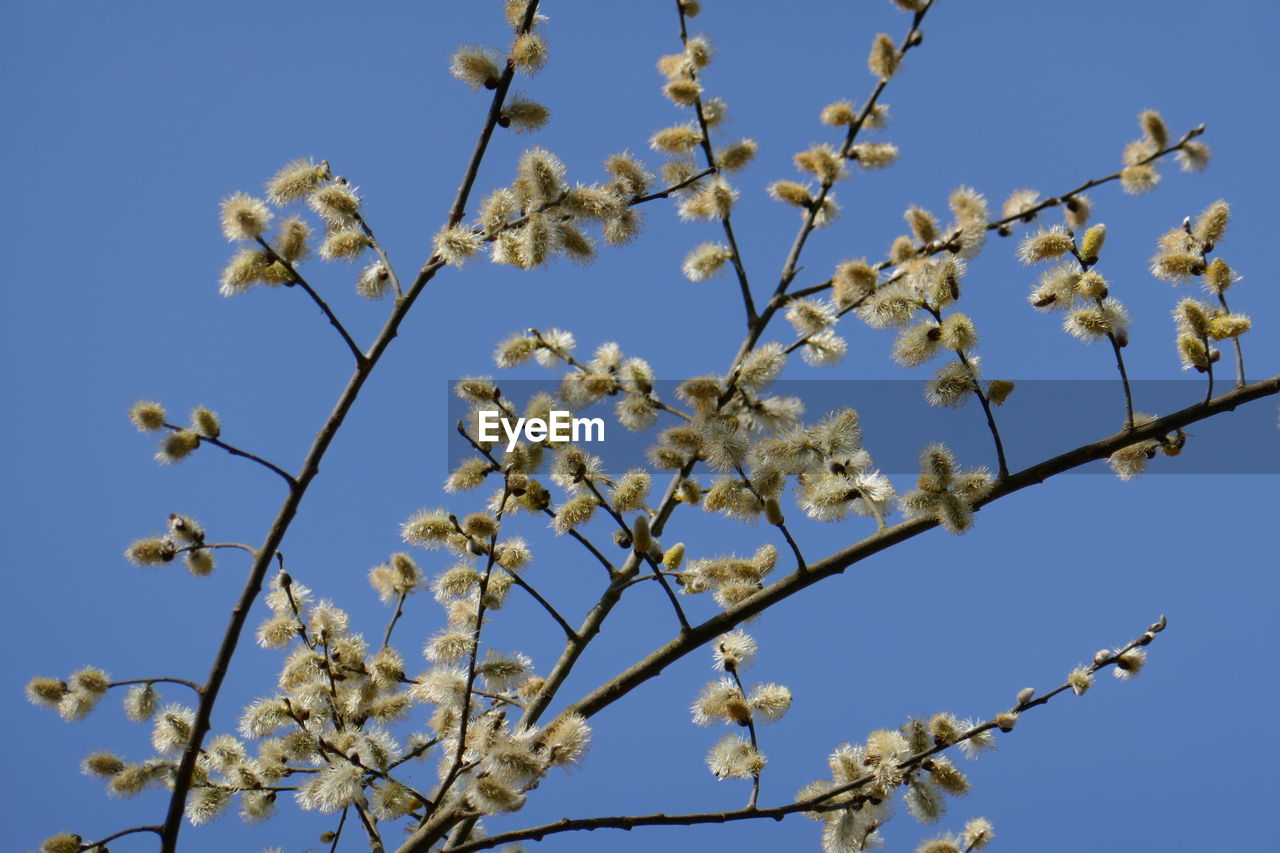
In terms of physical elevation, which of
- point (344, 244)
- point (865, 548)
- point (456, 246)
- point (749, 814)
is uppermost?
point (344, 244)

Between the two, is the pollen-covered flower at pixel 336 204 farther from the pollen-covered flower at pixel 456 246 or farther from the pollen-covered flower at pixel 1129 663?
the pollen-covered flower at pixel 1129 663

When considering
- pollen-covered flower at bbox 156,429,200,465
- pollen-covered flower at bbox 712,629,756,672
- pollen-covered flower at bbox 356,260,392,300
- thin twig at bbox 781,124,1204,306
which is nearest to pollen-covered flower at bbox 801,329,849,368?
thin twig at bbox 781,124,1204,306

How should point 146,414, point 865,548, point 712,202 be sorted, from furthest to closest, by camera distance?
1. point 712,202
2. point 146,414
3. point 865,548

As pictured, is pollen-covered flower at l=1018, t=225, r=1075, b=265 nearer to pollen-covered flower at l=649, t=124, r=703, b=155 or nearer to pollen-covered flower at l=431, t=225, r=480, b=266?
pollen-covered flower at l=649, t=124, r=703, b=155

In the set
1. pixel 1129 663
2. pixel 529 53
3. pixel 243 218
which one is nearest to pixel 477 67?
pixel 529 53

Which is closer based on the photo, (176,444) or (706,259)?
(176,444)

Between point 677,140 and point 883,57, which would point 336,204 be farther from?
point 883,57

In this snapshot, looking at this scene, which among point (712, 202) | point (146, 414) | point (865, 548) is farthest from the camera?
point (712, 202)

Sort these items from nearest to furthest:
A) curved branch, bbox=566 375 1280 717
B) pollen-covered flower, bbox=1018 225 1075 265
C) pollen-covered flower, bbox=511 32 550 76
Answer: curved branch, bbox=566 375 1280 717, pollen-covered flower, bbox=1018 225 1075 265, pollen-covered flower, bbox=511 32 550 76

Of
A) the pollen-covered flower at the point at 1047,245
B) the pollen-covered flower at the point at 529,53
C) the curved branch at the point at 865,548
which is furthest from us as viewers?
the pollen-covered flower at the point at 529,53

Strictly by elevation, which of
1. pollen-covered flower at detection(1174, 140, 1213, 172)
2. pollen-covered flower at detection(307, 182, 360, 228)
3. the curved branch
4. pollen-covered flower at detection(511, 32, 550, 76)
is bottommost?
the curved branch

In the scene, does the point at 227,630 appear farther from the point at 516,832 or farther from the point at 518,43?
the point at 518,43

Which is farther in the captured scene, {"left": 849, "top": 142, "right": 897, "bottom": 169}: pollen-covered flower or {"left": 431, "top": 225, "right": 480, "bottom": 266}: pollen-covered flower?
{"left": 849, "top": 142, "right": 897, "bottom": 169}: pollen-covered flower

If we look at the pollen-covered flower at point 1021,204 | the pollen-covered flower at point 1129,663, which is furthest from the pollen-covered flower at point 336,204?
the pollen-covered flower at point 1129,663
